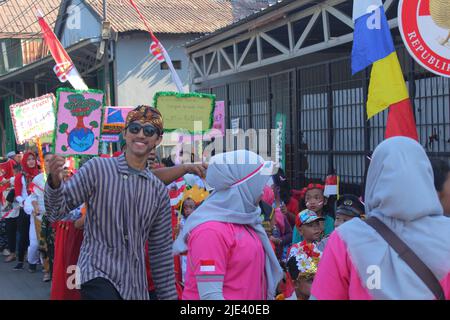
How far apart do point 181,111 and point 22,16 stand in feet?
92.5

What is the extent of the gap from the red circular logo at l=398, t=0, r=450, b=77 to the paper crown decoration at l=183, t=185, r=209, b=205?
→ 315 cm

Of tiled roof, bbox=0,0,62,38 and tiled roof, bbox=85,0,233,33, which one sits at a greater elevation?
tiled roof, bbox=0,0,62,38

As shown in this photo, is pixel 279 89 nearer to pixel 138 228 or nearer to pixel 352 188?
pixel 352 188

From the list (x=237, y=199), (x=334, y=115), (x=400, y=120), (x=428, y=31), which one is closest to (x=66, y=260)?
(x=237, y=199)

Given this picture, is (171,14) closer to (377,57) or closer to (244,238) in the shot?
(377,57)

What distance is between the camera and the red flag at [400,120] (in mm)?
5141

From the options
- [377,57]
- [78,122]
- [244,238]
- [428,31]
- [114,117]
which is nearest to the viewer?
[244,238]

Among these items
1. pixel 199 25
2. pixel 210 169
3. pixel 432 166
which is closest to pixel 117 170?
pixel 210 169

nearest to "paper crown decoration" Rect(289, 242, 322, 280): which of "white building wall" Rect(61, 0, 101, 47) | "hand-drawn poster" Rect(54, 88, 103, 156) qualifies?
"hand-drawn poster" Rect(54, 88, 103, 156)

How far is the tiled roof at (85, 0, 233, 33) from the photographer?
2308cm

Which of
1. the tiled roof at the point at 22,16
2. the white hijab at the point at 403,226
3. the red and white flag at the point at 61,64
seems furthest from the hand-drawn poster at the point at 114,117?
the tiled roof at the point at 22,16

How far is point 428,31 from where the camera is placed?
15.1ft

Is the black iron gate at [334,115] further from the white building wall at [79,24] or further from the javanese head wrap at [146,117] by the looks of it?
the white building wall at [79,24]

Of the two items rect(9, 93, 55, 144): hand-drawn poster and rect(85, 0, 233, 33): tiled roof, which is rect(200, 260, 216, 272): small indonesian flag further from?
rect(85, 0, 233, 33): tiled roof
